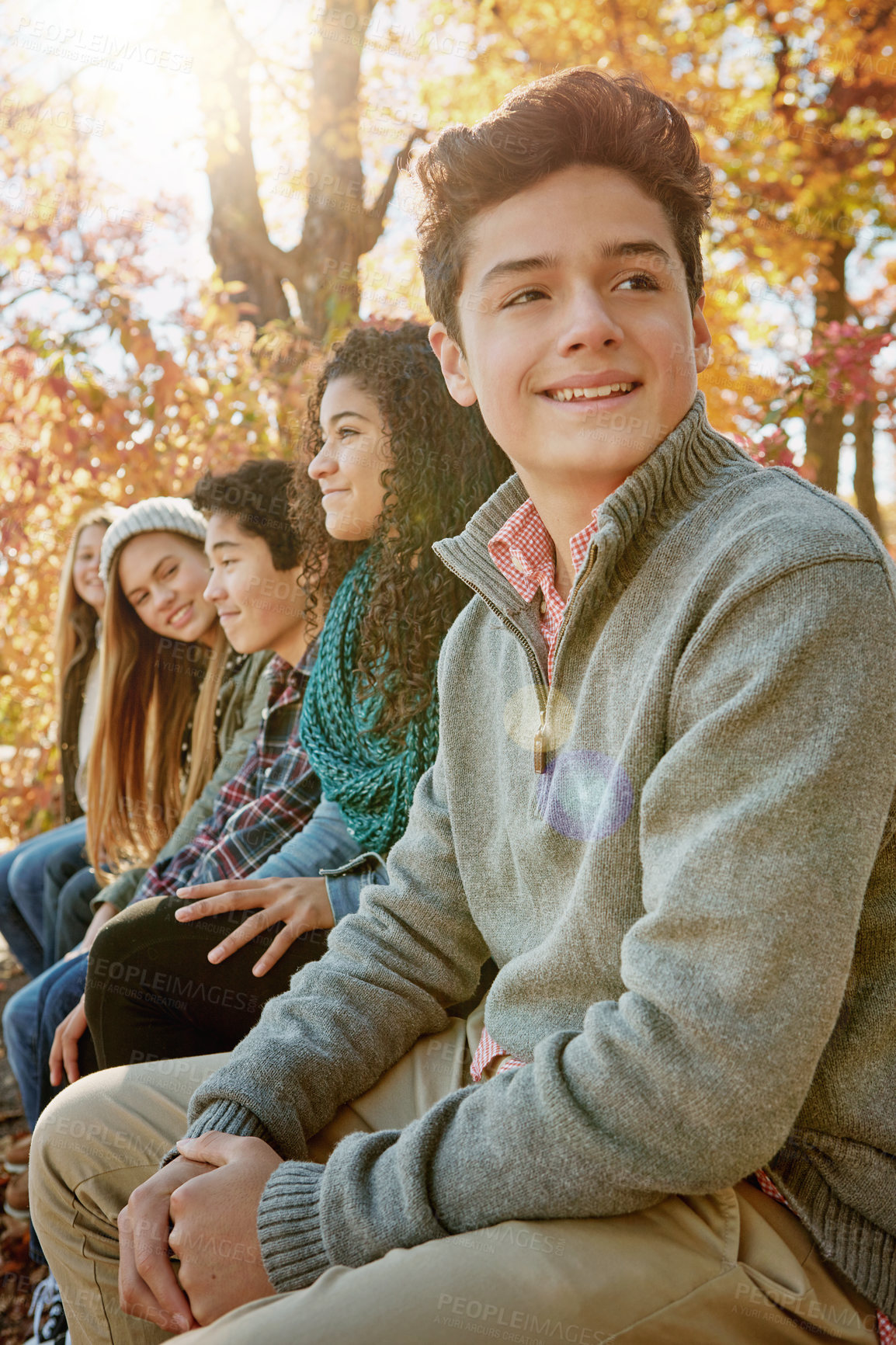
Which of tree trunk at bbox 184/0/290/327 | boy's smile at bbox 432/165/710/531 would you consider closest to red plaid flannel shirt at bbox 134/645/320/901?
boy's smile at bbox 432/165/710/531

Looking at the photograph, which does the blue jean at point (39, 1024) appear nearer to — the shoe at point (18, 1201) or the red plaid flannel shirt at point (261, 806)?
the shoe at point (18, 1201)

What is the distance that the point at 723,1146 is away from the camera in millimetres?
1134

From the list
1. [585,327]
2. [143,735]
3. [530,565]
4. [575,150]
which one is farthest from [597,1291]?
[143,735]

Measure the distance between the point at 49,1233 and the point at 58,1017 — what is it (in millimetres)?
1022

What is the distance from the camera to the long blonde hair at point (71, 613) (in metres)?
4.60

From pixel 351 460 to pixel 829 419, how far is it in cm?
480

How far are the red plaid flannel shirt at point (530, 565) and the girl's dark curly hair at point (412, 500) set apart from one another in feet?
2.52

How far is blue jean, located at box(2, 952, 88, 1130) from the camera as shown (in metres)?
2.76

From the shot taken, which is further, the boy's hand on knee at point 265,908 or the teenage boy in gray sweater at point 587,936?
the boy's hand on knee at point 265,908

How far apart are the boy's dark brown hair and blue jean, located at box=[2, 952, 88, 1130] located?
6.77 ft

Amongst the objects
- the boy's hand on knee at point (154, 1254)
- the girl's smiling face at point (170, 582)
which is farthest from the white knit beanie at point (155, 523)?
the boy's hand on knee at point (154, 1254)

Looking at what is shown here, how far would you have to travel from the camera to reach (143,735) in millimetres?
4004

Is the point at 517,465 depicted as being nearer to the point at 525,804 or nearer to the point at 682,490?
the point at 682,490

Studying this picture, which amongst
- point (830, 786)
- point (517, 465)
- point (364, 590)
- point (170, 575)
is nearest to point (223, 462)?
point (170, 575)
